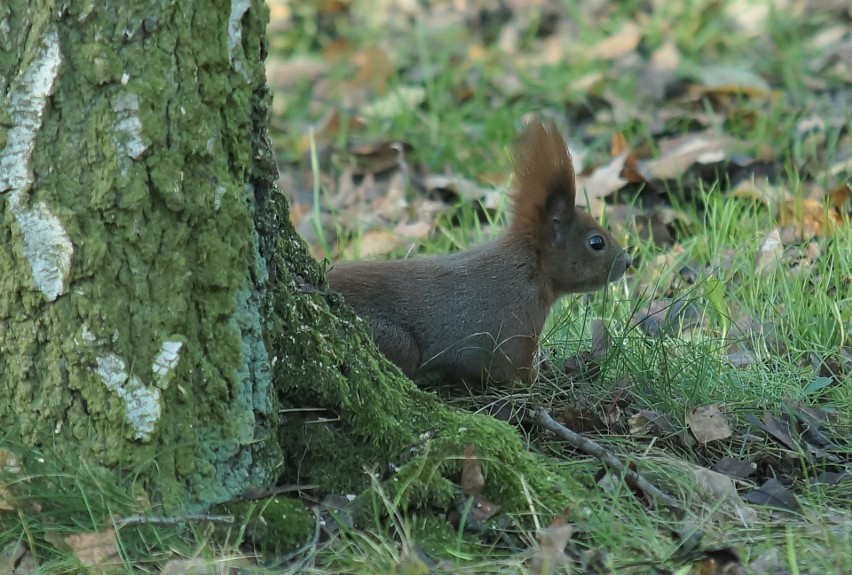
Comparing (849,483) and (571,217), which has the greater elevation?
(571,217)

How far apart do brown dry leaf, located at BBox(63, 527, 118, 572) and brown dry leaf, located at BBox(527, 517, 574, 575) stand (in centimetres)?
80

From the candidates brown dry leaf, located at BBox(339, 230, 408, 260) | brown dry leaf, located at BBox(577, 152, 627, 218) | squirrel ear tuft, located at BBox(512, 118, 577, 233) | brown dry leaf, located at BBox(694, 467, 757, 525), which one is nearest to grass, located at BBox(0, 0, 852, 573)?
brown dry leaf, located at BBox(694, 467, 757, 525)

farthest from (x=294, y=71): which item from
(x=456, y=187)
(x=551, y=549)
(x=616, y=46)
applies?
(x=551, y=549)

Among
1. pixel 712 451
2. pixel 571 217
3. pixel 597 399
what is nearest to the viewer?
pixel 712 451

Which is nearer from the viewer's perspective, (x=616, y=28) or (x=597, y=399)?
(x=597, y=399)

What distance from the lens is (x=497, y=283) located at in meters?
3.45

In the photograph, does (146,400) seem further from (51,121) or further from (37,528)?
(51,121)

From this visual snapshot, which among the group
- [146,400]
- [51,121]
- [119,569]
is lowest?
[119,569]

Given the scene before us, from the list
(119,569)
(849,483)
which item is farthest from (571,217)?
(119,569)

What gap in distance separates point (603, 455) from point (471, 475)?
35cm

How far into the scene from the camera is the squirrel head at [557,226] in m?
3.38

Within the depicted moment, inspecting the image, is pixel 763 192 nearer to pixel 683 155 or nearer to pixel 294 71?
pixel 683 155

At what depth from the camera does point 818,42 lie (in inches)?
257

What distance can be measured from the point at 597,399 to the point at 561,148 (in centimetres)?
76
